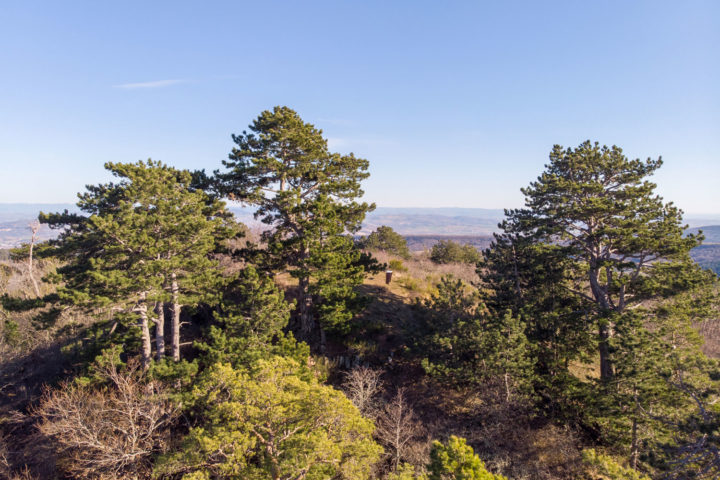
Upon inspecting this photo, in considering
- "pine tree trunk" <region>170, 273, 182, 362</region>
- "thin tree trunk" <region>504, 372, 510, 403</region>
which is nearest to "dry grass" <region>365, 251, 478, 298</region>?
"thin tree trunk" <region>504, 372, 510, 403</region>

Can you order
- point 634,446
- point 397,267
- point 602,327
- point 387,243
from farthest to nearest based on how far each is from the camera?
point 387,243, point 397,267, point 602,327, point 634,446

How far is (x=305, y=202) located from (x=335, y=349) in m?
9.90

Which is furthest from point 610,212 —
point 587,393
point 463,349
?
point 463,349

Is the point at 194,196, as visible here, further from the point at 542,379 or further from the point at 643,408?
the point at 643,408

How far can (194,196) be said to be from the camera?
606 inches

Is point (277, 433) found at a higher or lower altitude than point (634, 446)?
higher

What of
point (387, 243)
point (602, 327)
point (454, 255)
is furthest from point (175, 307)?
point (454, 255)

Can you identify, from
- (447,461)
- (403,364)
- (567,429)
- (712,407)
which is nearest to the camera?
(447,461)

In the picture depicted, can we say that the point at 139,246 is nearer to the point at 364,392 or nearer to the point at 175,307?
the point at 175,307

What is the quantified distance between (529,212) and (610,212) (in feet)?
12.3

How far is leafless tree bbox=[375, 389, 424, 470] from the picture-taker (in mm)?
14172

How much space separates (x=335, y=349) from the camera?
2202 centimetres

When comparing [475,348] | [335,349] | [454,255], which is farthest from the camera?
[454,255]

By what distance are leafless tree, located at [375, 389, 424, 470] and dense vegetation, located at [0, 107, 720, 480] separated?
5.2 inches
